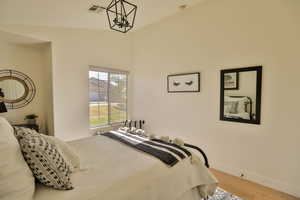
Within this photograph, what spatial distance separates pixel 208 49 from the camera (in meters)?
2.80

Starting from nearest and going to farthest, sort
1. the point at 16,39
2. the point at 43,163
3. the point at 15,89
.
→ the point at 43,163, the point at 16,39, the point at 15,89

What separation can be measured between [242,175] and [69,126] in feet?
10.8

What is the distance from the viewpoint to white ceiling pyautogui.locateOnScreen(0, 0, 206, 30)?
2113 millimetres

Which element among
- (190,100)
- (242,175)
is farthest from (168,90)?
(242,175)

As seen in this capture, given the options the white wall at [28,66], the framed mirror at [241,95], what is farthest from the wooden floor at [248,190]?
the white wall at [28,66]

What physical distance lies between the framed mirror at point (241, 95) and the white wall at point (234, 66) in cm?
9

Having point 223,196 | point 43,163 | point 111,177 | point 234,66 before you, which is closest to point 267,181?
point 223,196

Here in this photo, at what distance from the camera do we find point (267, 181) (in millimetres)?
2256

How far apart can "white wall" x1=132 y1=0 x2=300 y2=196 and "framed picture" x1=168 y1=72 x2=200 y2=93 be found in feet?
0.39

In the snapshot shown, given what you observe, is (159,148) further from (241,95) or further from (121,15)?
(241,95)

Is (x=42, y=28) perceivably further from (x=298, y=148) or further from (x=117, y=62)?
(x=298, y=148)

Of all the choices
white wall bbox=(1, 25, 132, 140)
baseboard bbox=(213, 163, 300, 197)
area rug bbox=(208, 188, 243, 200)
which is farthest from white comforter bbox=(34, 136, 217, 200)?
white wall bbox=(1, 25, 132, 140)

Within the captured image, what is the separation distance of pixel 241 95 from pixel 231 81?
271 millimetres

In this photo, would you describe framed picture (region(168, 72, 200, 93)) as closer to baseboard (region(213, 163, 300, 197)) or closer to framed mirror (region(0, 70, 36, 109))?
baseboard (region(213, 163, 300, 197))
